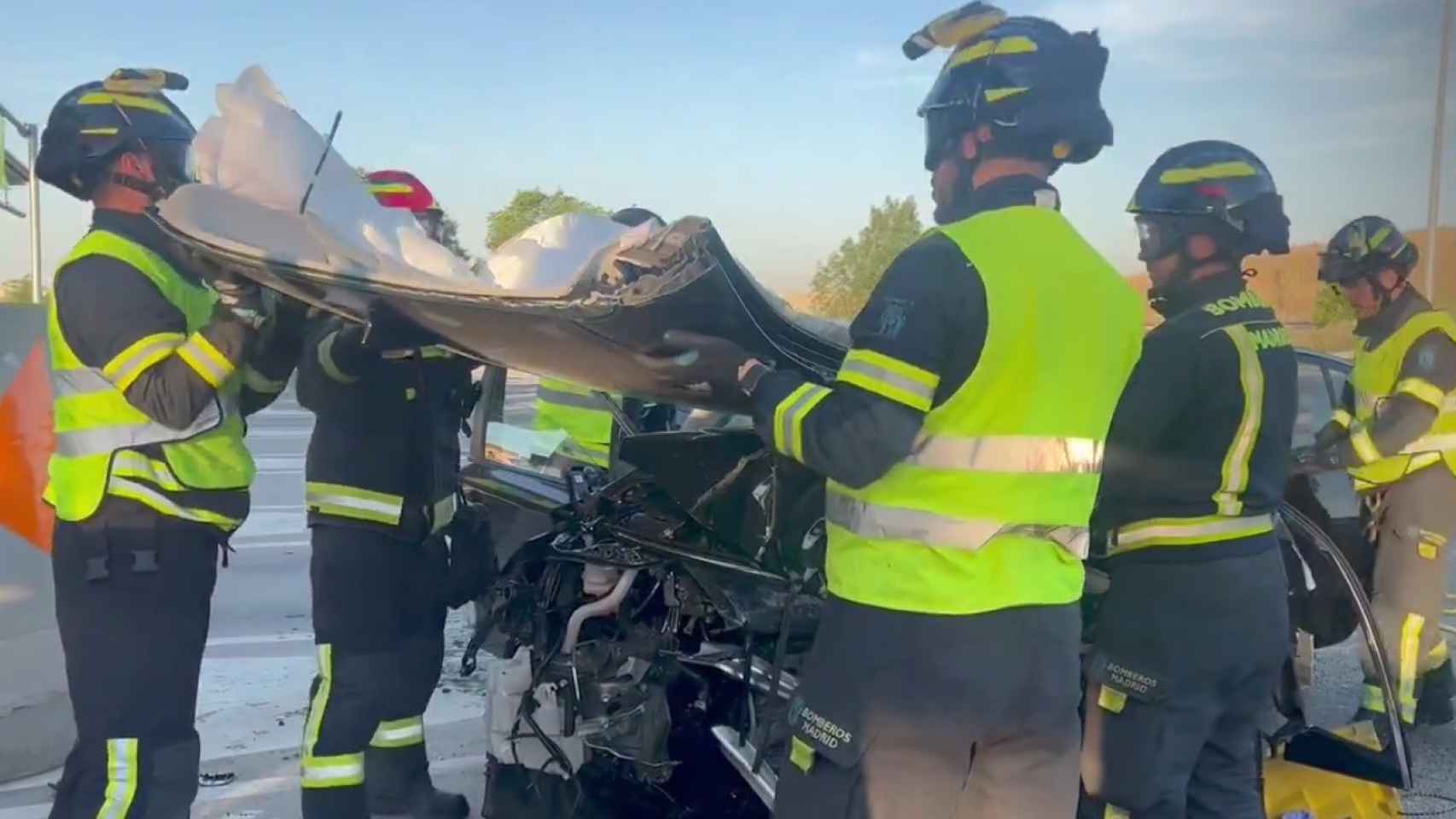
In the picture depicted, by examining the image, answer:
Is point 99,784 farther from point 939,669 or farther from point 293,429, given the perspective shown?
point 293,429

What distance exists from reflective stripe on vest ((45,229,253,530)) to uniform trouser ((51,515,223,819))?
81 millimetres

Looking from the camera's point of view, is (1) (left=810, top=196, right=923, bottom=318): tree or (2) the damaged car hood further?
(1) (left=810, top=196, right=923, bottom=318): tree

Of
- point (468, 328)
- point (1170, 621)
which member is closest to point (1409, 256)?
point (1170, 621)

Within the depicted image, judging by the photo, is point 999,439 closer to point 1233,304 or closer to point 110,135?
point 1233,304

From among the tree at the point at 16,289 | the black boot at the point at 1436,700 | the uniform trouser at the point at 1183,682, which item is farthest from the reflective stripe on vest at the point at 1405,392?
the tree at the point at 16,289

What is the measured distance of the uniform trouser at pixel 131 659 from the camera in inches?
109

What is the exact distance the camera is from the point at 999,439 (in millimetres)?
2080

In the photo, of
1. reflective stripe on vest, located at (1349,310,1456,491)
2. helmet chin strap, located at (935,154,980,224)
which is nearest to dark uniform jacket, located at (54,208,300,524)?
helmet chin strap, located at (935,154,980,224)

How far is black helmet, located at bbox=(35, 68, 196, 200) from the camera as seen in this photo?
9.65 feet

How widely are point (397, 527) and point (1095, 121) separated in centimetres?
225

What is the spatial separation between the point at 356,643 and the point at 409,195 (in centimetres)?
151

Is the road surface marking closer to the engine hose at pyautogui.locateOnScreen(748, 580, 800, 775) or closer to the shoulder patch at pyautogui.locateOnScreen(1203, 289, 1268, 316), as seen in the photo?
the engine hose at pyautogui.locateOnScreen(748, 580, 800, 775)

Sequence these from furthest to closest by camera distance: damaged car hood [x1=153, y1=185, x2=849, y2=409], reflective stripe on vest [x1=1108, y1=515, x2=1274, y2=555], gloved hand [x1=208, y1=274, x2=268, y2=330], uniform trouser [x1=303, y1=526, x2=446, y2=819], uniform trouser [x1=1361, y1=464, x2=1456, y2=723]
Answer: uniform trouser [x1=1361, y1=464, x2=1456, y2=723] < uniform trouser [x1=303, y1=526, x2=446, y2=819] < reflective stripe on vest [x1=1108, y1=515, x2=1274, y2=555] < gloved hand [x1=208, y1=274, x2=268, y2=330] < damaged car hood [x1=153, y1=185, x2=849, y2=409]

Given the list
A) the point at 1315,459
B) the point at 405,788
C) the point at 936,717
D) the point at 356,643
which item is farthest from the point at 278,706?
the point at 1315,459
